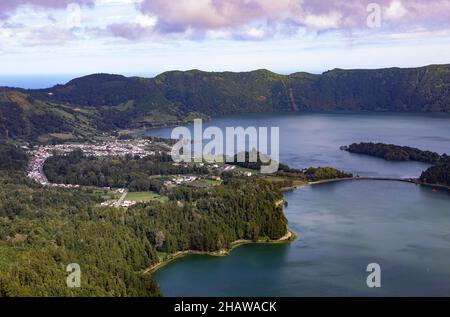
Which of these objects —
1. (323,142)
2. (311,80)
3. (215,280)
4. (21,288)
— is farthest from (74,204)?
(311,80)

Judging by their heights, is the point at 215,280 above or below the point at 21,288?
below

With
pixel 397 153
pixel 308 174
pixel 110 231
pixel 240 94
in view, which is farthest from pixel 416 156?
pixel 240 94

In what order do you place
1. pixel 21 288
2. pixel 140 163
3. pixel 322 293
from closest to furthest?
1. pixel 21 288
2. pixel 322 293
3. pixel 140 163

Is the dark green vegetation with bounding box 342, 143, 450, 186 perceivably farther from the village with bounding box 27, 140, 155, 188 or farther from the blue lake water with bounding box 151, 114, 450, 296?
the village with bounding box 27, 140, 155, 188

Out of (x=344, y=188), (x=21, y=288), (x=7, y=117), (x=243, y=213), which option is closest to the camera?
(x=21, y=288)

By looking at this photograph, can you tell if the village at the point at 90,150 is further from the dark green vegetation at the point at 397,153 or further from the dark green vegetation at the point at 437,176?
the dark green vegetation at the point at 437,176

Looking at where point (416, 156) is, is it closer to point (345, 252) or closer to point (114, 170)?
point (114, 170)
